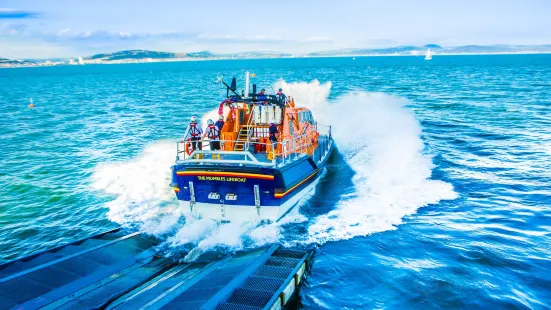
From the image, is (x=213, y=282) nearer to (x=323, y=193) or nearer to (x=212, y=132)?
(x=212, y=132)

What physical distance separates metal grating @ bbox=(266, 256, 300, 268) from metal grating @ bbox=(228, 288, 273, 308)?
1.56 m

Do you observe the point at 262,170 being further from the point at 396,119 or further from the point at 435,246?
the point at 396,119

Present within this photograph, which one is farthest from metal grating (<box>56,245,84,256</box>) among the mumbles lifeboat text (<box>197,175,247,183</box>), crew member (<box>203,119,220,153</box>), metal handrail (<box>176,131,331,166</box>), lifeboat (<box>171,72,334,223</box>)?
crew member (<box>203,119,220,153</box>)

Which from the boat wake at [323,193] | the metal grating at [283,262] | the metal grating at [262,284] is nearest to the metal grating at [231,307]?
the metal grating at [262,284]

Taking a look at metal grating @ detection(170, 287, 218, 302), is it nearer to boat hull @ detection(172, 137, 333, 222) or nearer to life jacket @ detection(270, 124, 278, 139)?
boat hull @ detection(172, 137, 333, 222)

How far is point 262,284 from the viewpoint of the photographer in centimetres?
864

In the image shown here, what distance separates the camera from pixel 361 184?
16703 mm

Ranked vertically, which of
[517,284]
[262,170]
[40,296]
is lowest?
[517,284]

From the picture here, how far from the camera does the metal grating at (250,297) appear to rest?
25.7 ft

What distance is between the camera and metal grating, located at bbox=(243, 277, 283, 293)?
8414 mm

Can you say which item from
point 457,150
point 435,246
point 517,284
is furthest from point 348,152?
point 517,284

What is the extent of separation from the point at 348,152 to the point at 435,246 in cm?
1164

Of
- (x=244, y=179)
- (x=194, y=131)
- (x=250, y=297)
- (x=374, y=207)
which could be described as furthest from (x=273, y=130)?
(x=250, y=297)

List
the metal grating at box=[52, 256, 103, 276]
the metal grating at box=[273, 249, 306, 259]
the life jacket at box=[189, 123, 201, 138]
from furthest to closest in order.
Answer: the life jacket at box=[189, 123, 201, 138] < the metal grating at box=[273, 249, 306, 259] < the metal grating at box=[52, 256, 103, 276]
